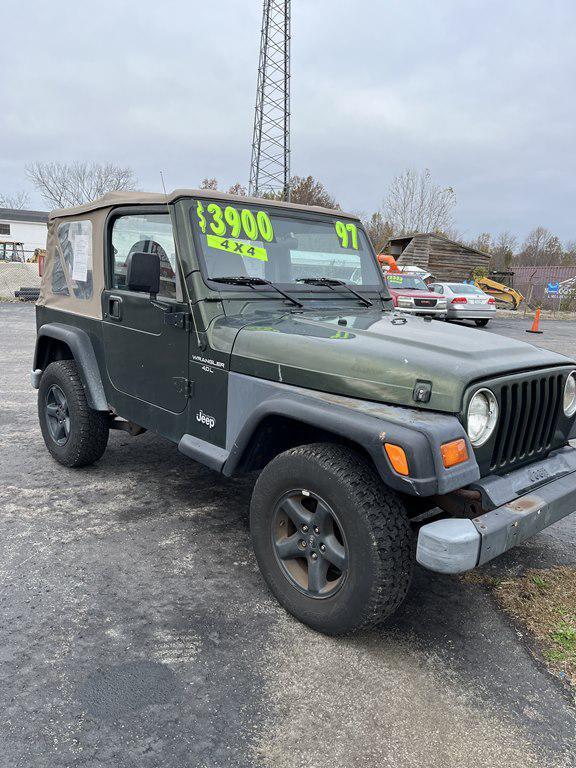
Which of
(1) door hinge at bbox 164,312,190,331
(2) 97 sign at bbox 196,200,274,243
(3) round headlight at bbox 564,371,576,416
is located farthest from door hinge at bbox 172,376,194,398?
(3) round headlight at bbox 564,371,576,416

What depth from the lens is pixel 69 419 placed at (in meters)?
4.34

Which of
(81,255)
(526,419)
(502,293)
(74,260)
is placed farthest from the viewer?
(502,293)

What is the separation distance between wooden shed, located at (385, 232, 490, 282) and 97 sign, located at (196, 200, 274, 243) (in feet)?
94.7

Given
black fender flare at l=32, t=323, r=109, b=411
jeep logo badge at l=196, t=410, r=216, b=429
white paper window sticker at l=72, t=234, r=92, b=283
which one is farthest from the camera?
white paper window sticker at l=72, t=234, r=92, b=283

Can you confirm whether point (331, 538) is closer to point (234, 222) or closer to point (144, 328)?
point (144, 328)

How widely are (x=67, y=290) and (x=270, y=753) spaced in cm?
358

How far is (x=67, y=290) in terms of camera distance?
4.48 metres

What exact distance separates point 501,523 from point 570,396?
40.9 inches

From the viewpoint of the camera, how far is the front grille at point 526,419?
99.3 inches

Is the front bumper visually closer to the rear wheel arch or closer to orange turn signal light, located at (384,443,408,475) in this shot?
orange turn signal light, located at (384,443,408,475)

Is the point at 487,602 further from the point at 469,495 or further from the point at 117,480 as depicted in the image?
the point at 117,480

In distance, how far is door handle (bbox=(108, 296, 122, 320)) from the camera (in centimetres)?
377

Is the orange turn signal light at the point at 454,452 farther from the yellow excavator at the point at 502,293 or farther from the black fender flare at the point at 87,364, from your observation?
the yellow excavator at the point at 502,293

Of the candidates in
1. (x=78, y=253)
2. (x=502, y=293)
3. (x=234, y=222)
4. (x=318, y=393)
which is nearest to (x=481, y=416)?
(x=318, y=393)
